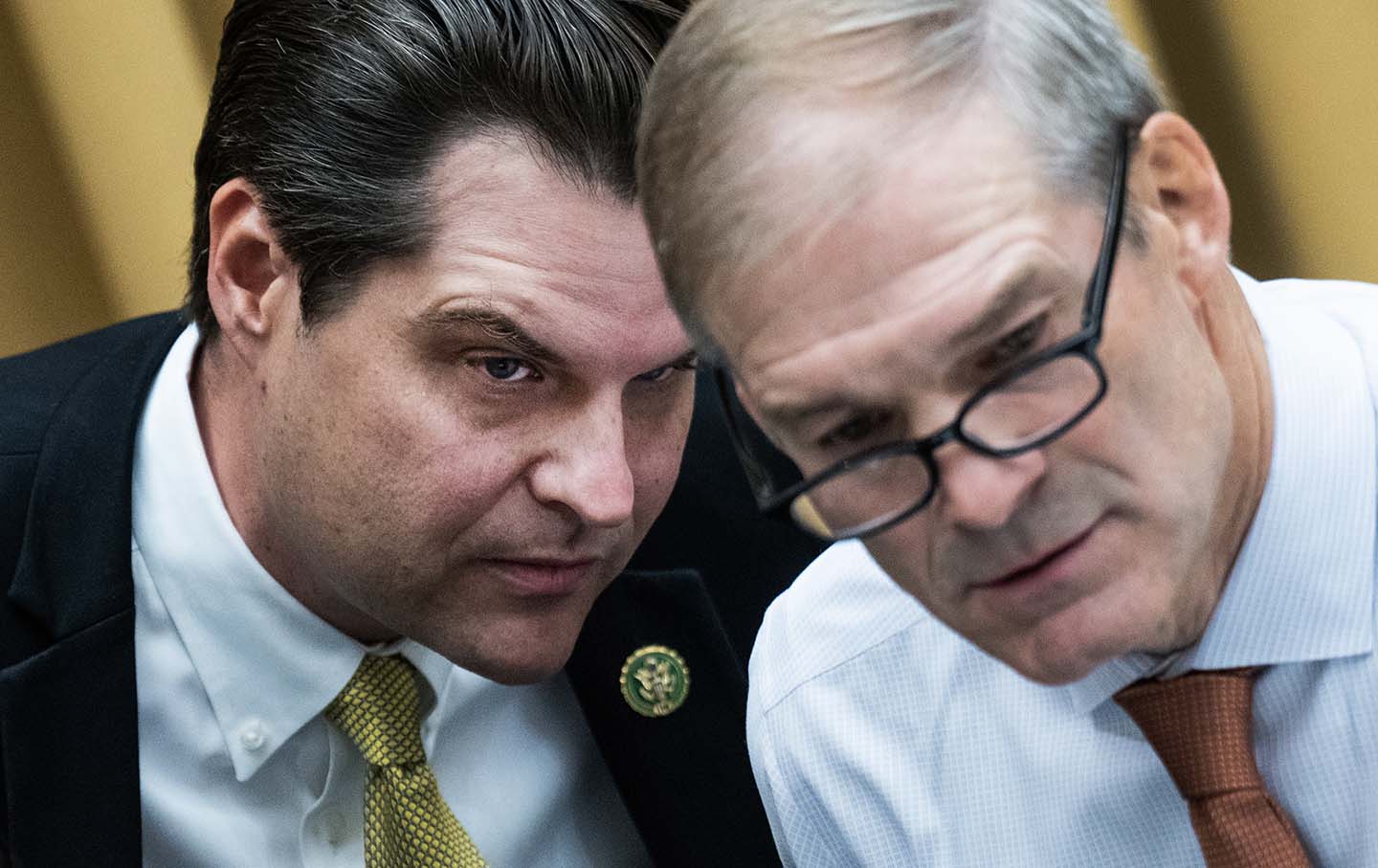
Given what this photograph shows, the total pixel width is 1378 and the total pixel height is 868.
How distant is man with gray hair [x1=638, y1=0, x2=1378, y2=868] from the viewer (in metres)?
0.95

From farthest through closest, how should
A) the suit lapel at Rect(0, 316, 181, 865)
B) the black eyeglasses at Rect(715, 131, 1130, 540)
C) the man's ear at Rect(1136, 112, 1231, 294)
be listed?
the suit lapel at Rect(0, 316, 181, 865)
the man's ear at Rect(1136, 112, 1231, 294)
the black eyeglasses at Rect(715, 131, 1130, 540)

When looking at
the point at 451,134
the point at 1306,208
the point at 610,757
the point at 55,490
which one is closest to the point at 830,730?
the point at 610,757

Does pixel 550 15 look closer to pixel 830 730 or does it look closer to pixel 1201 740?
pixel 830 730

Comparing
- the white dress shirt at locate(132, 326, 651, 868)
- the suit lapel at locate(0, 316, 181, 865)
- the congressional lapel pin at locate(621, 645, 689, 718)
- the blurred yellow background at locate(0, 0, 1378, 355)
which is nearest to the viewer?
the suit lapel at locate(0, 316, 181, 865)

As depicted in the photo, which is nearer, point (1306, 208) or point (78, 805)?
point (78, 805)

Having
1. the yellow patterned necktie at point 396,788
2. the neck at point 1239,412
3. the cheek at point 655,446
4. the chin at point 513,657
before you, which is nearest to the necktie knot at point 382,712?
the yellow patterned necktie at point 396,788

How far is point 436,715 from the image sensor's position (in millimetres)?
1695

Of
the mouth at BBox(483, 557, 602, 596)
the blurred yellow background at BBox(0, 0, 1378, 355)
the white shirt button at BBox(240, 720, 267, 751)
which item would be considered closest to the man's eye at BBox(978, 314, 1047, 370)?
the mouth at BBox(483, 557, 602, 596)

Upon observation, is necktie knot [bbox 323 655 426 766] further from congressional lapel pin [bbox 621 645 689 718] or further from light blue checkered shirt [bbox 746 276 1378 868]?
light blue checkered shirt [bbox 746 276 1378 868]

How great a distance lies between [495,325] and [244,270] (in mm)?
335

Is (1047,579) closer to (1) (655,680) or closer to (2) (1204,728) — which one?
(2) (1204,728)

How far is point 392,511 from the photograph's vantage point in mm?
1481

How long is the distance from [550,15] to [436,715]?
71 centimetres

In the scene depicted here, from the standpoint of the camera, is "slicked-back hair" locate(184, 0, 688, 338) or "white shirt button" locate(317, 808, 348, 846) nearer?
"slicked-back hair" locate(184, 0, 688, 338)
